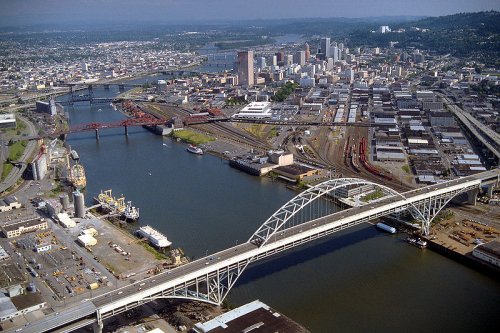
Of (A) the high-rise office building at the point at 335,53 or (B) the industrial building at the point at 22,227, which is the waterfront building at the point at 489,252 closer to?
(B) the industrial building at the point at 22,227

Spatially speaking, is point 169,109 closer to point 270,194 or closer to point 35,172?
point 35,172

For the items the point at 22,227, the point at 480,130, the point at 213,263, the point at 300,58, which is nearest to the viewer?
the point at 213,263

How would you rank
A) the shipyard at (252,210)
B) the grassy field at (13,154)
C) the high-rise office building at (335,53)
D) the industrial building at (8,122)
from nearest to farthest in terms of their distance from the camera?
1. the shipyard at (252,210)
2. the grassy field at (13,154)
3. the industrial building at (8,122)
4. the high-rise office building at (335,53)

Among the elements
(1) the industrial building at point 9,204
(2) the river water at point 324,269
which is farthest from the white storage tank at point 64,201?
(2) the river water at point 324,269

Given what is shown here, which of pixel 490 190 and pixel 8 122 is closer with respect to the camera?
pixel 490 190

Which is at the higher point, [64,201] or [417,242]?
[64,201]

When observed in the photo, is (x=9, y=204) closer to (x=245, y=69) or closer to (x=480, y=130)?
(x=480, y=130)

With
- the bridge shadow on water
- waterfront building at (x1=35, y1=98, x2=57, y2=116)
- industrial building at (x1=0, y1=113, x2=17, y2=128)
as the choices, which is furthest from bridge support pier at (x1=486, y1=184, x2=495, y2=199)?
waterfront building at (x1=35, y1=98, x2=57, y2=116)

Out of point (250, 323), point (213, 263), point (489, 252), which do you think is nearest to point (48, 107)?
point (213, 263)
